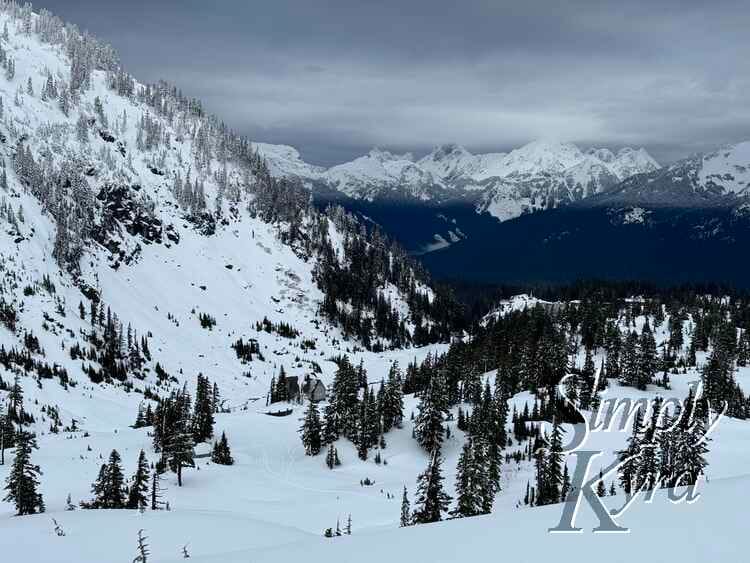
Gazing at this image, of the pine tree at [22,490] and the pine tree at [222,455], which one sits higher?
the pine tree at [22,490]

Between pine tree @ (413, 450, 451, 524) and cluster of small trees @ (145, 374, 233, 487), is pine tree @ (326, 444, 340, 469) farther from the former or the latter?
pine tree @ (413, 450, 451, 524)

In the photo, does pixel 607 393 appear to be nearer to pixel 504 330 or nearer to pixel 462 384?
pixel 462 384

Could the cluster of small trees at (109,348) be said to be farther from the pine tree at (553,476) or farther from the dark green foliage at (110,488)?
the pine tree at (553,476)

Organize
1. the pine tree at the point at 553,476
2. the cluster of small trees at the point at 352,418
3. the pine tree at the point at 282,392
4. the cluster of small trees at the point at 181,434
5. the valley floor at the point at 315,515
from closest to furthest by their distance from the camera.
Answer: the valley floor at the point at 315,515
the pine tree at the point at 553,476
the cluster of small trees at the point at 181,434
the cluster of small trees at the point at 352,418
the pine tree at the point at 282,392

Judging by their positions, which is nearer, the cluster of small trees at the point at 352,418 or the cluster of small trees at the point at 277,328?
the cluster of small trees at the point at 352,418

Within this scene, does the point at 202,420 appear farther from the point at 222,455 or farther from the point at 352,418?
the point at 352,418

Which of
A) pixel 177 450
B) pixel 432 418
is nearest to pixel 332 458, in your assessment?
pixel 432 418

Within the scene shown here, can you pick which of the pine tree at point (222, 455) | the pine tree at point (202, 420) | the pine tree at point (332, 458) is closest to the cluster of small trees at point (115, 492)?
the pine tree at point (222, 455)

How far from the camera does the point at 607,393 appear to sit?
110188mm

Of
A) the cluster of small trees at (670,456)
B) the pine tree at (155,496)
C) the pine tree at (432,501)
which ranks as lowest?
the pine tree at (155,496)

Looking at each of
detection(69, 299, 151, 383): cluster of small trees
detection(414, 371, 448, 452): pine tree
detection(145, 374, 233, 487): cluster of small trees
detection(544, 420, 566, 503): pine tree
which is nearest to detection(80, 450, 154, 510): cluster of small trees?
detection(145, 374, 233, 487): cluster of small trees

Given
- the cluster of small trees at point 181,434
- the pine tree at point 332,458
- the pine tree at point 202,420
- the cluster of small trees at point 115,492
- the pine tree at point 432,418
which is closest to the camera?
the cluster of small trees at point 115,492

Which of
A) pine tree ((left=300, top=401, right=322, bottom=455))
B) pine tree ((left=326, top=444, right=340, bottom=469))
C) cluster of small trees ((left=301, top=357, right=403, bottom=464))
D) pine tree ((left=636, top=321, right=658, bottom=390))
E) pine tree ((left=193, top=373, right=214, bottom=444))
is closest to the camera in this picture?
pine tree ((left=326, top=444, right=340, bottom=469))

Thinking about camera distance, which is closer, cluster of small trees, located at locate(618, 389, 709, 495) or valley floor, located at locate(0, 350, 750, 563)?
valley floor, located at locate(0, 350, 750, 563)
